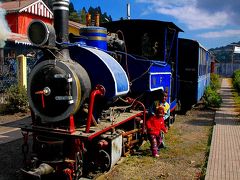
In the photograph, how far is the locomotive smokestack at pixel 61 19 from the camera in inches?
186

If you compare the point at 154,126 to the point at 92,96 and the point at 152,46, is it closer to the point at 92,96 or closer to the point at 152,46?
Answer: the point at 152,46

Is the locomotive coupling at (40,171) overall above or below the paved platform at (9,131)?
above

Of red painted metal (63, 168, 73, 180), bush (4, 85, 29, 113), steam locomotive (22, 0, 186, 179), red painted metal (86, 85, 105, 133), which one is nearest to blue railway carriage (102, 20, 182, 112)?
steam locomotive (22, 0, 186, 179)

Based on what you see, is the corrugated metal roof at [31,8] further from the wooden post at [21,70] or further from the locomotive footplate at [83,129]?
the locomotive footplate at [83,129]

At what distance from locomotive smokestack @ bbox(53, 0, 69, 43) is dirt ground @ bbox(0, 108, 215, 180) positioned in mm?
2288

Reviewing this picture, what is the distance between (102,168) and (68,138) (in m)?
0.77

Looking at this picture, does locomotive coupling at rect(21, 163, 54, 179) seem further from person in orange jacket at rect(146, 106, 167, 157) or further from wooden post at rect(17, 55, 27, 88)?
wooden post at rect(17, 55, 27, 88)

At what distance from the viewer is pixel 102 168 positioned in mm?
5008

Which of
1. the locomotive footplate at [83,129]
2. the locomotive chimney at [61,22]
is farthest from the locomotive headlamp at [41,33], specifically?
the locomotive footplate at [83,129]

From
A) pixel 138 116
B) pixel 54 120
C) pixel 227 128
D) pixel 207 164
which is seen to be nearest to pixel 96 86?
pixel 54 120

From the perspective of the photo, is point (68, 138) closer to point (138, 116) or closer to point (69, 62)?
point (69, 62)

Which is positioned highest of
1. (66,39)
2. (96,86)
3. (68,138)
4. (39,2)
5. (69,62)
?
(39,2)

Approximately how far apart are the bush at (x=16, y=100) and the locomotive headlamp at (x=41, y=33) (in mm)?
7108

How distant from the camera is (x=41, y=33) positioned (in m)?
4.51
